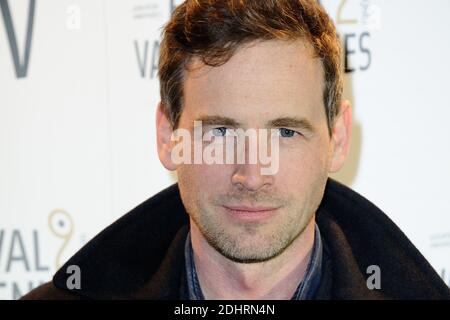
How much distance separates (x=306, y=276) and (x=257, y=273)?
0.09m

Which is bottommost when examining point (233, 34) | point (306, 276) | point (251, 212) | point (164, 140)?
point (306, 276)

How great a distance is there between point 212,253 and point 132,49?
612mm

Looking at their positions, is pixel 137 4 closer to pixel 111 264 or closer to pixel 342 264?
pixel 111 264

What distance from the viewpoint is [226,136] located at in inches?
45.5

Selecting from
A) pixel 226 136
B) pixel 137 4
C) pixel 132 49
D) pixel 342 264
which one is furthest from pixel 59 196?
pixel 342 264

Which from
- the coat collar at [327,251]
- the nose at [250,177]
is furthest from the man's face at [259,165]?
the coat collar at [327,251]

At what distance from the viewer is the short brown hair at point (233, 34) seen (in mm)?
1143

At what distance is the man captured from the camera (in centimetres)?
114

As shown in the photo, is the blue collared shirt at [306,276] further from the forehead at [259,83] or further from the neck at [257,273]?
the forehead at [259,83]

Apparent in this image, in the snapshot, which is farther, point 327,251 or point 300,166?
point 327,251

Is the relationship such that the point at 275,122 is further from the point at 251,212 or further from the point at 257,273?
the point at 257,273

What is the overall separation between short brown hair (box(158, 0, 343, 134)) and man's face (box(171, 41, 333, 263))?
0.02m

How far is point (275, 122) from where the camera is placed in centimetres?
114

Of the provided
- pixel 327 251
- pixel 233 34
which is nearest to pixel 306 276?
pixel 327 251
